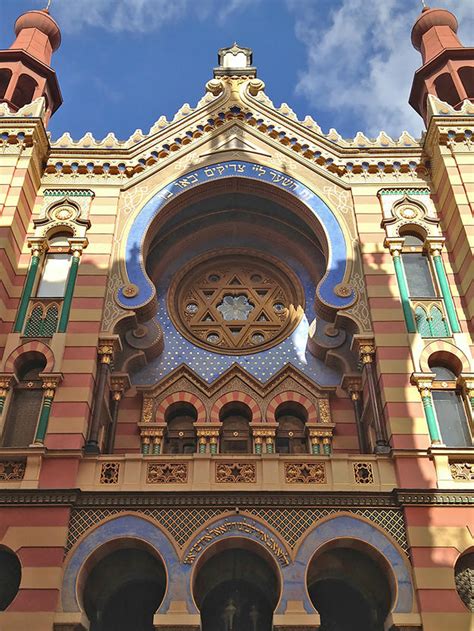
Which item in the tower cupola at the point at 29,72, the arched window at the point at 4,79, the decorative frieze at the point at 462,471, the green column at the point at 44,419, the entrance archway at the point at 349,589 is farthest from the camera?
the arched window at the point at 4,79

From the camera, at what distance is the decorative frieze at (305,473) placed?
13.7 metres

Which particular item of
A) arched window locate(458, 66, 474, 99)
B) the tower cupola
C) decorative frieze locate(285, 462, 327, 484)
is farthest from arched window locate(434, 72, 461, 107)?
decorative frieze locate(285, 462, 327, 484)

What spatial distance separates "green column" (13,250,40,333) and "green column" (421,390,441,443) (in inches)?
354

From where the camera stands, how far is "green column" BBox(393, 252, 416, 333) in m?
15.6

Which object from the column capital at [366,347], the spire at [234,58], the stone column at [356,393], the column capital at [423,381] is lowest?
the column capital at [423,381]

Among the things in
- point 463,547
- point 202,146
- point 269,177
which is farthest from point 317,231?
point 463,547

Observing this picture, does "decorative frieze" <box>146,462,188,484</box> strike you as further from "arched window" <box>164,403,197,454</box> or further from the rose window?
the rose window

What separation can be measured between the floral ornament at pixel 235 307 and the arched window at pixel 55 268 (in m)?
4.35

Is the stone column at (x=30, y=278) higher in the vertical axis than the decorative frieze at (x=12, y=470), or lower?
higher

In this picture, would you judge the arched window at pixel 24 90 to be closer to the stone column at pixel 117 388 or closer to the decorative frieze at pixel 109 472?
the stone column at pixel 117 388

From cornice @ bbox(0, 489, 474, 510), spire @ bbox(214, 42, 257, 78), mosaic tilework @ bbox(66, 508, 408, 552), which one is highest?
spire @ bbox(214, 42, 257, 78)

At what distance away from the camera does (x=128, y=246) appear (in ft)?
57.2

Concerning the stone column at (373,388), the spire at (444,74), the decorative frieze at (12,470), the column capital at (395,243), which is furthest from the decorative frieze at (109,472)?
the spire at (444,74)

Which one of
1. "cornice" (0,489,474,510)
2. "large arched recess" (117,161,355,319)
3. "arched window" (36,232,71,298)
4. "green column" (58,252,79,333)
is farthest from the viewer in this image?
"arched window" (36,232,71,298)
